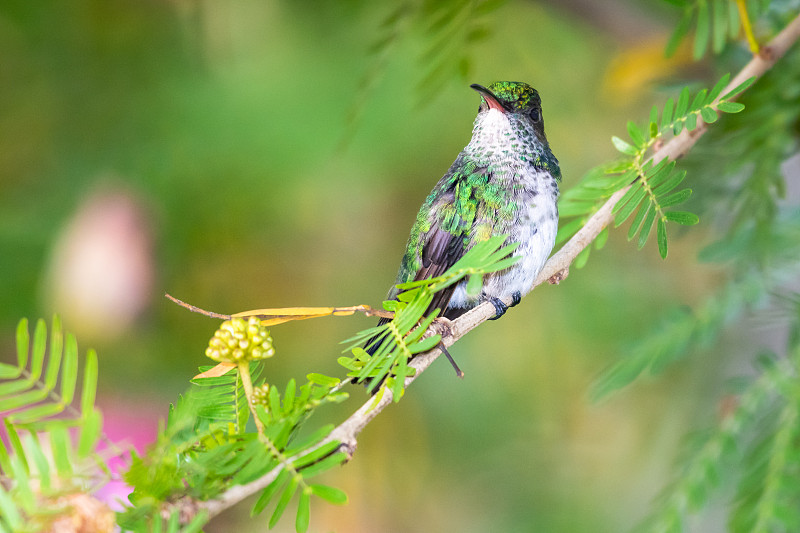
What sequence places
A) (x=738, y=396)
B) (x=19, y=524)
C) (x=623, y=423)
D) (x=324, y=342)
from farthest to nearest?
(x=623, y=423) < (x=324, y=342) < (x=738, y=396) < (x=19, y=524)

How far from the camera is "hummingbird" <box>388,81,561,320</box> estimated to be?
0.48 m

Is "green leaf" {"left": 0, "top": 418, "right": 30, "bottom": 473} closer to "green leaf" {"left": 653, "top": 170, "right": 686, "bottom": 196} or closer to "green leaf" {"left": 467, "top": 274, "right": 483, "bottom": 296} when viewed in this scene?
"green leaf" {"left": 467, "top": 274, "right": 483, "bottom": 296}

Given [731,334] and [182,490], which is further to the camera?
[731,334]

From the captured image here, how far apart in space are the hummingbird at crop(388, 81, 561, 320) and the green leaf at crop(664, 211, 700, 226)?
109 millimetres

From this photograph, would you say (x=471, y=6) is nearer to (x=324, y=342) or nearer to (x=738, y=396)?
(x=738, y=396)

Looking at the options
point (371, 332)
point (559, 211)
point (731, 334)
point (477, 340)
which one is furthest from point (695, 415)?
point (371, 332)

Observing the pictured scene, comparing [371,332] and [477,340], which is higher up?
→ [477,340]

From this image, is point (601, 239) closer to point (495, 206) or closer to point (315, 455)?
point (495, 206)

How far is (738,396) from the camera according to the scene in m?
0.69

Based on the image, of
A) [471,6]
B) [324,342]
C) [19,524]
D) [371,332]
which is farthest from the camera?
[324,342]

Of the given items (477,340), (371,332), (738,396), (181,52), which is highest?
(181,52)

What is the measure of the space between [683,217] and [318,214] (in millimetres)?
790

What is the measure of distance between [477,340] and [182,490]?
800mm

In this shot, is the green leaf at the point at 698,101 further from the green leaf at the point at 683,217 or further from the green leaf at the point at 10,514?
the green leaf at the point at 10,514
